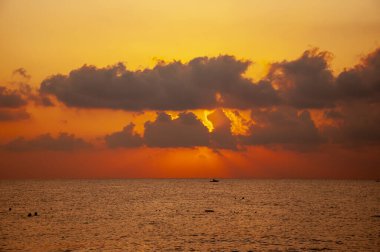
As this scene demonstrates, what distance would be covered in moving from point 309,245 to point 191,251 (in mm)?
20738

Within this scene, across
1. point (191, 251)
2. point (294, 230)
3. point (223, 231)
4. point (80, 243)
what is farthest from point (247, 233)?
point (80, 243)

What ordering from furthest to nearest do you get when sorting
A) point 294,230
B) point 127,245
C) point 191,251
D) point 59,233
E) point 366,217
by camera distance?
point 366,217, point 294,230, point 59,233, point 127,245, point 191,251

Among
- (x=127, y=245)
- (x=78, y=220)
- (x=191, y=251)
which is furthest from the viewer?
(x=78, y=220)

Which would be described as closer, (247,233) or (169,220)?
(247,233)

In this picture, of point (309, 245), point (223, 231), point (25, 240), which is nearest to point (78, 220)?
point (25, 240)

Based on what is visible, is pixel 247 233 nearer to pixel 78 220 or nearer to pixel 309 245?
pixel 309 245

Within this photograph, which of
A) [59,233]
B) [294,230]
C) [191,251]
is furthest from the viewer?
[294,230]

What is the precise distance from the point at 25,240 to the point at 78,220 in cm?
3168

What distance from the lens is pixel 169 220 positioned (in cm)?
11450

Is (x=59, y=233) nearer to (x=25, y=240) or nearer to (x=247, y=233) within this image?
(x=25, y=240)

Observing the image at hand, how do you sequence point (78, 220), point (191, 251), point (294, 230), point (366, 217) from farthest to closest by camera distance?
point (366, 217), point (78, 220), point (294, 230), point (191, 251)

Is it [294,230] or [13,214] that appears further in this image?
[13,214]

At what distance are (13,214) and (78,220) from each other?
2406 cm

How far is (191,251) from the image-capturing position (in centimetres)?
7238
